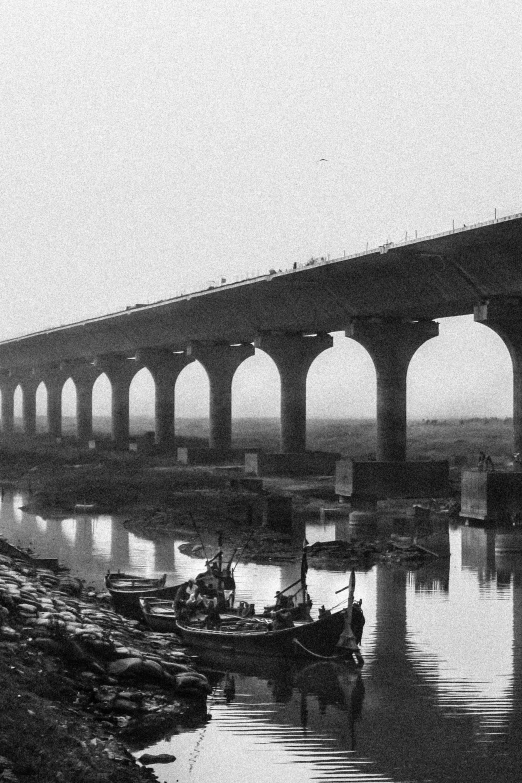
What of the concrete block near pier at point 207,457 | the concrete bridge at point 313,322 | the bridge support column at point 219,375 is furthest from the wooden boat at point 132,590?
the bridge support column at point 219,375

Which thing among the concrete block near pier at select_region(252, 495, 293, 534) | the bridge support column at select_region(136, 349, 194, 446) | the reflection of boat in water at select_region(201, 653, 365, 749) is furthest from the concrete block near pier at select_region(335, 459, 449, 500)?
the bridge support column at select_region(136, 349, 194, 446)

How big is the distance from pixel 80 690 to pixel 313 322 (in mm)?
48099

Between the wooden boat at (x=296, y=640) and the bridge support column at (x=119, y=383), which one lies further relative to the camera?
the bridge support column at (x=119, y=383)

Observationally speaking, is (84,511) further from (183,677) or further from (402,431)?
(183,677)

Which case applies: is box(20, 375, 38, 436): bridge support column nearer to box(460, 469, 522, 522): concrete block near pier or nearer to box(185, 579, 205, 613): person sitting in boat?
box(460, 469, 522, 522): concrete block near pier

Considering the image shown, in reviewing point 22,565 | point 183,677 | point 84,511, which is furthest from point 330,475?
point 183,677

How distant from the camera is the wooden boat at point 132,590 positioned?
2786 cm

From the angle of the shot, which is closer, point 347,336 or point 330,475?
point 347,336

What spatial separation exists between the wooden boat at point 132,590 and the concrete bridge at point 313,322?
19397 millimetres

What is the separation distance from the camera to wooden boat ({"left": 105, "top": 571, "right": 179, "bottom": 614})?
27859mm

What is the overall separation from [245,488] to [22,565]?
90.1 feet

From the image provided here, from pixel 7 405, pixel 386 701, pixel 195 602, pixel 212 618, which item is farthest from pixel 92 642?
pixel 7 405

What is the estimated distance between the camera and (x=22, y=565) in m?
31.4

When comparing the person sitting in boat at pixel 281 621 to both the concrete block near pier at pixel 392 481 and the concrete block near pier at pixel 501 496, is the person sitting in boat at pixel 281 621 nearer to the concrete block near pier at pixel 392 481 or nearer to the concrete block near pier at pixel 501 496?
the concrete block near pier at pixel 501 496
